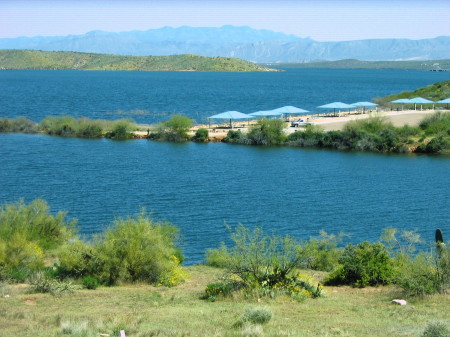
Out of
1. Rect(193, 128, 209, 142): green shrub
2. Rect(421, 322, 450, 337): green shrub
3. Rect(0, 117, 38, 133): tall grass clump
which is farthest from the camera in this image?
Rect(0, 117, 38, 133): tall grass clump

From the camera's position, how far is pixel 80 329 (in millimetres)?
13117

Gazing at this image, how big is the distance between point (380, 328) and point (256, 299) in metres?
4.29

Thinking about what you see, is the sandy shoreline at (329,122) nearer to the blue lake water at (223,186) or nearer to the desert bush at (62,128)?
the blue lake water at (223,186)

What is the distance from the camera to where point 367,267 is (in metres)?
19.8

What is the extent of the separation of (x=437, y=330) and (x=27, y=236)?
14.6 metres

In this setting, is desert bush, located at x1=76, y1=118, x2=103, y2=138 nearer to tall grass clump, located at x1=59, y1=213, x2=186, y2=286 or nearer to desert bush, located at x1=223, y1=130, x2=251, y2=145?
desert bush, located at x1=223, y1=130, x2=251, y2=145

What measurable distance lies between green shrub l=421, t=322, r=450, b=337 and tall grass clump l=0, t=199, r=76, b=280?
12.2 meters

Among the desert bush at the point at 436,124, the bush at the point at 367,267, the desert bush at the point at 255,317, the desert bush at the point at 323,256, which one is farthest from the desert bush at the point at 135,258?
the desert bush at the point at 436,124

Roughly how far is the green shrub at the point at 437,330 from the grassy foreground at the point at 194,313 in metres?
0.61

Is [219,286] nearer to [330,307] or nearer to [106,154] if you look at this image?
[330,307]

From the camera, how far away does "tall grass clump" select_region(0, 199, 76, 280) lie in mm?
20297

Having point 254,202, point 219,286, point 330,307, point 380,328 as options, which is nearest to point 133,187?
point 254,202

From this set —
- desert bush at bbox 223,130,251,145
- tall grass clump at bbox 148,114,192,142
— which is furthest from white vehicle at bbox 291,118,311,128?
tall grass clump at bbox 148,114,192,142

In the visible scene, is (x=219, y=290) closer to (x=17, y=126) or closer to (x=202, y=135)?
(x=202, y=135)
